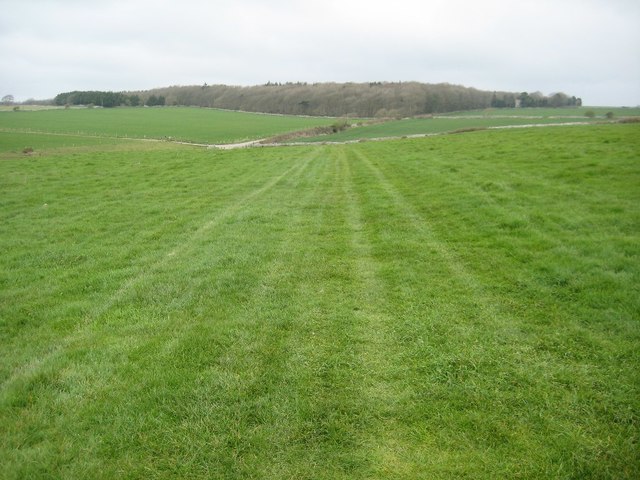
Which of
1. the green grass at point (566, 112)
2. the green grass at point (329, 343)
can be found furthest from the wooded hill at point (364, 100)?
the green grass at point (329, 343)

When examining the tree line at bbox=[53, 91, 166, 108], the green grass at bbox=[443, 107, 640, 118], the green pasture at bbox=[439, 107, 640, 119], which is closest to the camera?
the green pasture at bbox=[439, 107, 640, 119]

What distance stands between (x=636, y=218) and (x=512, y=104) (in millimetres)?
161852

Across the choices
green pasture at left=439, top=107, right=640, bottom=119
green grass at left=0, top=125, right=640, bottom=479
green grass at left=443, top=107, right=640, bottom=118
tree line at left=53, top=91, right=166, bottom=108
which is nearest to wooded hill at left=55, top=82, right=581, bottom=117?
tree line at left=53, top=91, right=166, bottom=108

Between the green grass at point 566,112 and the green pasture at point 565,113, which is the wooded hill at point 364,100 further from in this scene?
the green grass at point 566,112

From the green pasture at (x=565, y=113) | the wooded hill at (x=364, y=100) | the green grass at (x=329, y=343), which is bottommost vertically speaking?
the green grass at (x=329, y=343)

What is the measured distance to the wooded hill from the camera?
14688cm

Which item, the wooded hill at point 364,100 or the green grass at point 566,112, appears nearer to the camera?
the green grass at point 566,112

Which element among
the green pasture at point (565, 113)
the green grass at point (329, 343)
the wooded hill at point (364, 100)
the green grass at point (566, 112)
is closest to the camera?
the green grass at point (329, 343)

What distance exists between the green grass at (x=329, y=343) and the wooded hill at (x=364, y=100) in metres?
134

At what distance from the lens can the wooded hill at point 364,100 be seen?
146875mm

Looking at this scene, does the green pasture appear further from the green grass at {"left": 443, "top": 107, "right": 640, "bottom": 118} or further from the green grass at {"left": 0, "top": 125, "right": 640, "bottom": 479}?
the green grass at {"left": 0, "top": 125, "right": 640, "bottom": 479}

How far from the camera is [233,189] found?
19.7m

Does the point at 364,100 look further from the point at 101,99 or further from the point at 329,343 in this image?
the point at 329,343

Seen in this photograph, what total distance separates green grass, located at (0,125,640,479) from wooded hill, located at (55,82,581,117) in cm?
13352
